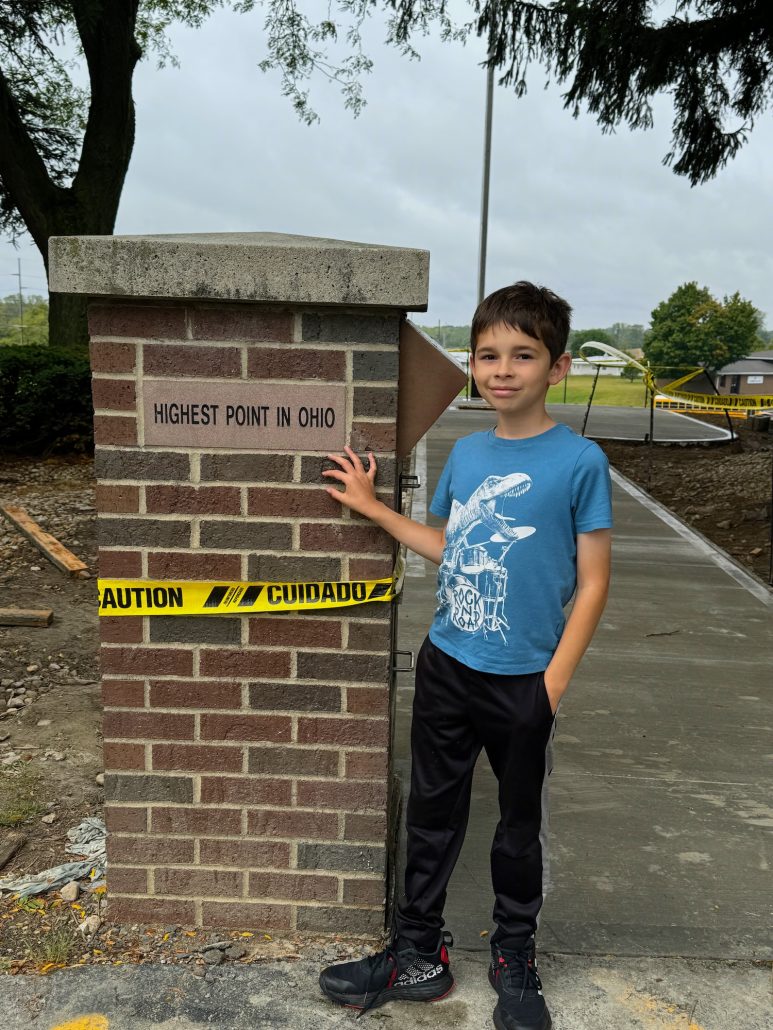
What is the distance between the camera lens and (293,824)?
93.7 inches

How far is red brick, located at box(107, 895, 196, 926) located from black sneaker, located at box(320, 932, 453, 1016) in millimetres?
445

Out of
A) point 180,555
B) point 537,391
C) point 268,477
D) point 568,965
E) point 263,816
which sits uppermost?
point 537,391

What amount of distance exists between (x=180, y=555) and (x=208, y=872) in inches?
34.8

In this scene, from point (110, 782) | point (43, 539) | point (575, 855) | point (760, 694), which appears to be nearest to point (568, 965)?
point (575, 855)

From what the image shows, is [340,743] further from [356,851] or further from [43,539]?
[43,539]

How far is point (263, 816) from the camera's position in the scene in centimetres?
237

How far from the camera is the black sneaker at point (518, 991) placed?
2068mm

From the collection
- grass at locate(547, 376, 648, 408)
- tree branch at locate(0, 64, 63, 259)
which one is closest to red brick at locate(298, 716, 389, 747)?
tree branch at locate(0, 64, 63, 259)

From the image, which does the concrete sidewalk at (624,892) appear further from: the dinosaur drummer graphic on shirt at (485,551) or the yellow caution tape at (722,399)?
the yellow caution tape at (722,399)

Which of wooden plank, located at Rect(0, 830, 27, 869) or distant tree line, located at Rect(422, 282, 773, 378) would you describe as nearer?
wooden plank, located at Rect(0, 830, 27, 869)

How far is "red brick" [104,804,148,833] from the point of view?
238 cm

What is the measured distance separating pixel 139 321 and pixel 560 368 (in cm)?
102

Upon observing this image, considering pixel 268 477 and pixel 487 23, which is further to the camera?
pixel 487 23

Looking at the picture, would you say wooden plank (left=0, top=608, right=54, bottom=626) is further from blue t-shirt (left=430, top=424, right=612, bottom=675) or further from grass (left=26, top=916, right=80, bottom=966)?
blue t-shirt (left=430, top=424, right=612, bottom=675)
